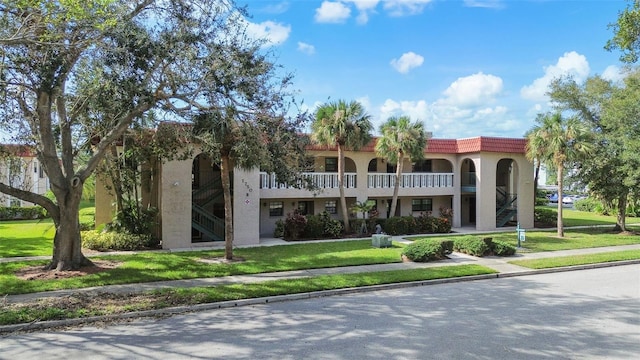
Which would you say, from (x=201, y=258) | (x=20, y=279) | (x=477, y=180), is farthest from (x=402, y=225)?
(x=20, y=279)

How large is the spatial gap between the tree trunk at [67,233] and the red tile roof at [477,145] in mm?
15939

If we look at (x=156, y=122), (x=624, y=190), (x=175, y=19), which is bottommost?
(x=624, y=190)

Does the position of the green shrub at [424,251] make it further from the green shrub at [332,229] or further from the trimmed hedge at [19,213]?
the trimmed hedge at [19,213]

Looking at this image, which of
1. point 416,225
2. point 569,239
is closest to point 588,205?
point 569,239

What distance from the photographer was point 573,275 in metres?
14.6

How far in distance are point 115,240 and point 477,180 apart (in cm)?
2006

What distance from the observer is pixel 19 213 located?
1300 inches

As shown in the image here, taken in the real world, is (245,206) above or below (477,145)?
below

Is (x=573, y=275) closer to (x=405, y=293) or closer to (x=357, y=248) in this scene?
(x=405, y=293)

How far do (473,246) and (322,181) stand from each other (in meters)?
9.06

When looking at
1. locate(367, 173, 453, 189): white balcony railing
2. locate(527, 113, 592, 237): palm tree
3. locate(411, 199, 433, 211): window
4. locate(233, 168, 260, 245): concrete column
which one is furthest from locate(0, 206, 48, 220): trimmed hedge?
locate(527, 113, 592, 237): palm tree

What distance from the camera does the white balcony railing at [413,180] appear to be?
25625 millimetres

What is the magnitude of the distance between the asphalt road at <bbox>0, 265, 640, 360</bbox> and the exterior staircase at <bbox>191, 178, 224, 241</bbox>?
34.2 ft

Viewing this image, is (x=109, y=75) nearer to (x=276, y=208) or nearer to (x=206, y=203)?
(x=206, y=203)
